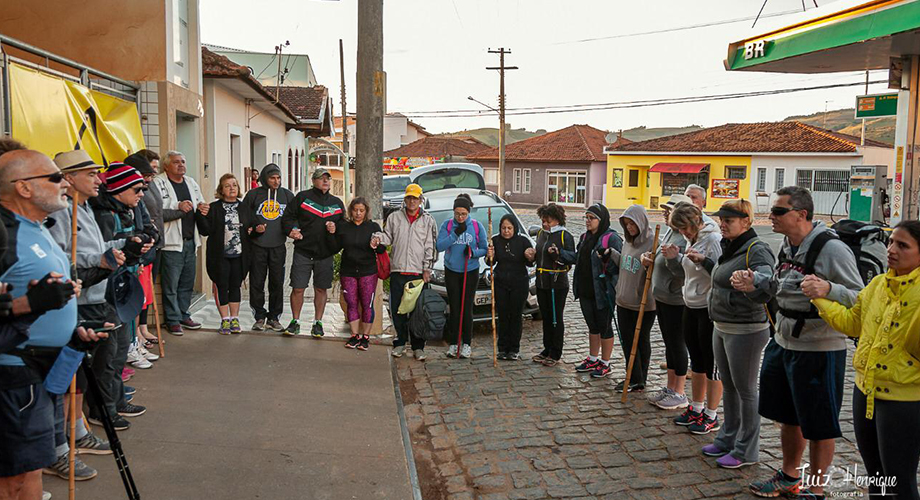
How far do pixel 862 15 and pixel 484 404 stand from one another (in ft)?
19.2

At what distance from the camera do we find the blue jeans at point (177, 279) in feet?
25.4

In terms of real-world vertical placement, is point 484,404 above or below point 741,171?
below

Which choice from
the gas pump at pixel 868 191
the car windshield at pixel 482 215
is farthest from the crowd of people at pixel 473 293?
the gas pump at pixel 868 191

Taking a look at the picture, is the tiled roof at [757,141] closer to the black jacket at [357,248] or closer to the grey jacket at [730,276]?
the black jacket at [357,248]

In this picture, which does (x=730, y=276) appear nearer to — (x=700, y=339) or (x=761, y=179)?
(x=700, y=339)

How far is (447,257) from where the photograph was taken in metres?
8.39

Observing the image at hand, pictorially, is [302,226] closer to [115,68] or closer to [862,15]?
[115,68]

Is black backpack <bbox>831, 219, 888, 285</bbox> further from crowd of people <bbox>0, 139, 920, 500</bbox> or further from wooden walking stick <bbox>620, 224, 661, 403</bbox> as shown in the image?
wooden walking stick <bbox>620, 224, 661, 403</bbox>

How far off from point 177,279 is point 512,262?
3761 millimetres

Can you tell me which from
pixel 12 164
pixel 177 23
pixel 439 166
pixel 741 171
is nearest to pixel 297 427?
pixel 12 164

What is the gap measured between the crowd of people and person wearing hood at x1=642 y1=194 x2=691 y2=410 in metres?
0.02

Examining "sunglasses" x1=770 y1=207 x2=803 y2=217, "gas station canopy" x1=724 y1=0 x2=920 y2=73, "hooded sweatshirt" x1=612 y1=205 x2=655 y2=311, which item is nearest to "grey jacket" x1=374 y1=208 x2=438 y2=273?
"hooded sweatshirt" x1=612 y1=205 x2=655 y2=311

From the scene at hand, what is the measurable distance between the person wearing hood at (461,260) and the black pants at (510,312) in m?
0.34

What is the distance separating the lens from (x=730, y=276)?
5074 mm
